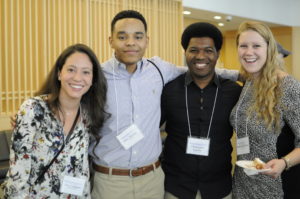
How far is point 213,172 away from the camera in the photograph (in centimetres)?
214

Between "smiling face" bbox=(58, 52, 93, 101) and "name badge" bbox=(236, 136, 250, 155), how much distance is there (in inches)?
38.1

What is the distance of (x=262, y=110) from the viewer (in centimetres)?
195

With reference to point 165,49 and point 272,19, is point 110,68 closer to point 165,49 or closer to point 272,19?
point 165,49

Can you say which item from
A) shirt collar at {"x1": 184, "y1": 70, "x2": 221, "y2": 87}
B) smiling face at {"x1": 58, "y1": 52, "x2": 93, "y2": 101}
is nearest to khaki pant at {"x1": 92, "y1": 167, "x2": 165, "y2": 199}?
smiling face at {"x1": 58, "y1": 52, "x2": 93, "y2": 101}

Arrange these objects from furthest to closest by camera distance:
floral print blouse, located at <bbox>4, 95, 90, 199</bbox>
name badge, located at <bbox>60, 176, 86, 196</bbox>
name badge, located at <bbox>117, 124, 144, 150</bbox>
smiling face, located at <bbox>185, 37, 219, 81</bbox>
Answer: smiling face, located at <bbox>185, 37, 219, 81</bbox> → name badge, located at <bbox>117, 124, 144, 150</bbox> → name badge, located at <bbox>60, 176, 86, 196</bbox> → floral print blouse, located at <bbox>4, 95, 90, 199</bbox>

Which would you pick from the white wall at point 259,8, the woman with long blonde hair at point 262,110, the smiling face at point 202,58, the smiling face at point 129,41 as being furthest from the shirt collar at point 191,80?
the white wall at point 259,8

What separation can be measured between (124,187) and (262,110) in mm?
939

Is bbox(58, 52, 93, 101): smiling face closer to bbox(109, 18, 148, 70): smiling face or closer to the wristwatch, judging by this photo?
bbox(109, 18, 148, 70): smiling face

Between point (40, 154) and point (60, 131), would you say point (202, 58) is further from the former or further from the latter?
point (40, 154)

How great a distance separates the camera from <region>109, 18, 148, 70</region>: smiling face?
6.91ft

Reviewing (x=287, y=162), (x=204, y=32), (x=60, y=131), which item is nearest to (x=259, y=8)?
(x=204, y=32)

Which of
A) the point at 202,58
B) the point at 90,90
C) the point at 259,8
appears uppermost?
the point at 259,8

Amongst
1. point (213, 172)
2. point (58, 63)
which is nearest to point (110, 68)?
point (58, 63)

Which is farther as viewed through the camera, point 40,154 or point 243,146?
point 243,146
